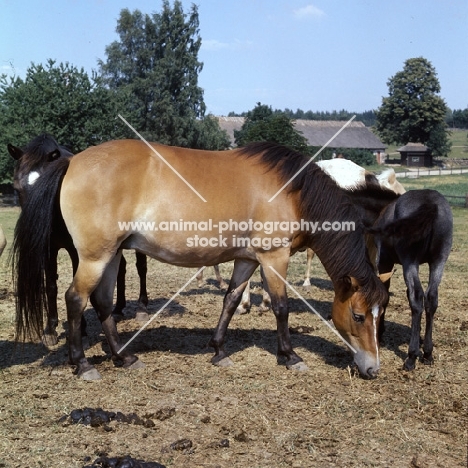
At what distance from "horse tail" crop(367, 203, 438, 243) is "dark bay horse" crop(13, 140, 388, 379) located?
0.44m

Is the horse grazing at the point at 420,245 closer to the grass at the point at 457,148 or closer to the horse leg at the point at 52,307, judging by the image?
the horse leg at the point at 52,307

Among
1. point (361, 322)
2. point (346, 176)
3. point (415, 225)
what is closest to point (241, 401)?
point (361, 322)

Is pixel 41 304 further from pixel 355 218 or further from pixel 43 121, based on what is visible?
pixel 43 121

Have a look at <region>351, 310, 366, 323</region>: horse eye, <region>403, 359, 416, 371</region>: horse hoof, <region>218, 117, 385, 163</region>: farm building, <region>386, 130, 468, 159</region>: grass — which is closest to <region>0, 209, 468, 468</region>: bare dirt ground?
<region>403, 359, 416, 371</region>: horse hoof

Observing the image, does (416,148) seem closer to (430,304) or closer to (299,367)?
(430,304)

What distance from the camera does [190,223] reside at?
4.98m

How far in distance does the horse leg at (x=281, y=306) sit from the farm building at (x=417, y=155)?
2749 inches

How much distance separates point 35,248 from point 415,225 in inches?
144

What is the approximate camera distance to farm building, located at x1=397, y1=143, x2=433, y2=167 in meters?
70.3

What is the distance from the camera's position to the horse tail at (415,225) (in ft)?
17.3

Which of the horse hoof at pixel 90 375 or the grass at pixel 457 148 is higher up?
the grass at pixel 457 148

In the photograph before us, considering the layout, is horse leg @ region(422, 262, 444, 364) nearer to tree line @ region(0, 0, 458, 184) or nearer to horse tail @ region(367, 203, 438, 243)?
horse tail @ region(367, 203, 438, 243)

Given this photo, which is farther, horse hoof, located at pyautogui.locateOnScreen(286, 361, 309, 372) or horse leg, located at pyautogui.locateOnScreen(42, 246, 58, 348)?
horse leg, located at pyautogui.locateOnScreen(42, 246, 58, 348)

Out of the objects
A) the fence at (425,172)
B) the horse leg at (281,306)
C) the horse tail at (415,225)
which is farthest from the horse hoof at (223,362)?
the fence at (425,172)
